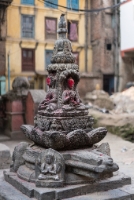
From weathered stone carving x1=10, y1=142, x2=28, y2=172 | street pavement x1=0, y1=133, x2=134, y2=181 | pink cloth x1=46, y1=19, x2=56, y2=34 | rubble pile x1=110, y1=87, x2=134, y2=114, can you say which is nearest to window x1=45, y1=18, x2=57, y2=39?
pink cloth x1=46, y1=19, x2=56, y2=34

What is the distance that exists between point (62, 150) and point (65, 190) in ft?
2.70

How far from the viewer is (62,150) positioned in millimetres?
5305

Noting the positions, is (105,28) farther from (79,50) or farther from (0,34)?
(0,34)

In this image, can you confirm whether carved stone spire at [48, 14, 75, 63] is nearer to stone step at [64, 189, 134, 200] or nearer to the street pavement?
stone step at [64, 189, 134, 200]

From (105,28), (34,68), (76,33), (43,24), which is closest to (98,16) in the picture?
(105,28)

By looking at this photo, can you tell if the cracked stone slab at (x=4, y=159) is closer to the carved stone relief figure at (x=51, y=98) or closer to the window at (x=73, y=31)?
the carved stone relief figure at (x=51, y=98)

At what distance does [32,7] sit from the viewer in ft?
69.2

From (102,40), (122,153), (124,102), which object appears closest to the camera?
(122,153)

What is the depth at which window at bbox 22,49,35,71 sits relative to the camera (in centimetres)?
2123

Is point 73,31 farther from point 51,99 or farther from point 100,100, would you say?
point 51,99

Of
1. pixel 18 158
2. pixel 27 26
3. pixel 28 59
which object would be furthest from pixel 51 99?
pixel 27 26

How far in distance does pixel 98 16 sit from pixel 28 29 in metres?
5.82

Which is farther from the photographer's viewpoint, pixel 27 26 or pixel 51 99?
pixel 27 26

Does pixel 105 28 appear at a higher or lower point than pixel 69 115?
higher
